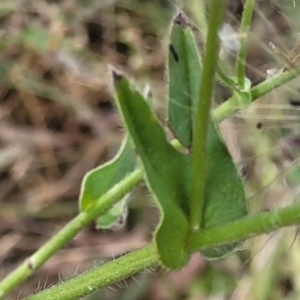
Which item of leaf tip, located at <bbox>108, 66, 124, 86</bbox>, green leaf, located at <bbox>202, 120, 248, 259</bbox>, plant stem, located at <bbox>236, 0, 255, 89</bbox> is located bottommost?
green leaf, located at <bbox>202, 120, 248, 259</bbox>

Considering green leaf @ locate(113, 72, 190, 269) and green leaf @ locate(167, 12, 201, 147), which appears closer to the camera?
green leaf @ locate(113, 72, 190, 269)

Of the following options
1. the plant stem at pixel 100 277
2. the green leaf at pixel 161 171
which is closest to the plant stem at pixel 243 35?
the green leaf at pixel 161 171

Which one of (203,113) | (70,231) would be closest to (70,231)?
(70,231)

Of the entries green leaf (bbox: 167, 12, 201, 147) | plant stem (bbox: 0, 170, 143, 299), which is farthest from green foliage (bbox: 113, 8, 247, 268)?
plant stem (bbox: 0, 170, 143, 299)

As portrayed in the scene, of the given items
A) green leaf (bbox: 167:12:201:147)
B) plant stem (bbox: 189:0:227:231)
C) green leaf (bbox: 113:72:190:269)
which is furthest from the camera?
green leaf (bbox: 167:12:201:147)

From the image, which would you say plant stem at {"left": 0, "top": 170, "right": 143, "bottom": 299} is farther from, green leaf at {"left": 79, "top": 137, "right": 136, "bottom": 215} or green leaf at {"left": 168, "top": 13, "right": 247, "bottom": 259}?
green leaf at {"left": 168, "top": 13, "right": 247, "bottom": 259}

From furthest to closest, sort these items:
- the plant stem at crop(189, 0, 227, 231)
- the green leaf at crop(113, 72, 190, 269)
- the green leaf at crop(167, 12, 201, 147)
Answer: the green leaf at crop(167, 12, 201, 147)
the green leaf at crop(113, 72, 190, 269)
the plant stem at crop(189, 0, 227, 231)

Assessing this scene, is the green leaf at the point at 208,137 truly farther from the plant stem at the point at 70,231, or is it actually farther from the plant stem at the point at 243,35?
the plant stem at the point at 70,231
